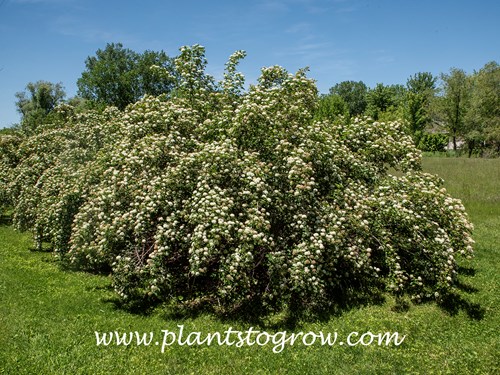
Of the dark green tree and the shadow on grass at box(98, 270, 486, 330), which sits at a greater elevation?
the dark green tree

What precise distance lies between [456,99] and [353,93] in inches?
2162

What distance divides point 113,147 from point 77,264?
11.8 ft

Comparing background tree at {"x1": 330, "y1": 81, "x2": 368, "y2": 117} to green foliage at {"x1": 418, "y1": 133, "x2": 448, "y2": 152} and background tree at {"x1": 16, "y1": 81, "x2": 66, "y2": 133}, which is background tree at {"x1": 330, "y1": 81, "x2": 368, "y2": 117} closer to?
green foliage at {"x1": 418, "y1": 133, "x2": 448, "y2": 152}

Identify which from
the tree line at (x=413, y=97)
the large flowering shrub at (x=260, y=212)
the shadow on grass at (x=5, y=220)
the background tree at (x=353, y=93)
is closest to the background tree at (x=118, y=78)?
the tree line at (x=413, y=97)

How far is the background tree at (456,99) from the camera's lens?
182ft

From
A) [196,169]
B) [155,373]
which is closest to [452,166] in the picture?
[196,169]

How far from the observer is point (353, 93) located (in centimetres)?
10925

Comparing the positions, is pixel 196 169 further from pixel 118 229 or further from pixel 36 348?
pixel 36 348

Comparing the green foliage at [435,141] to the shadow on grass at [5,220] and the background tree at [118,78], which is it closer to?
the background tree at [118,78]

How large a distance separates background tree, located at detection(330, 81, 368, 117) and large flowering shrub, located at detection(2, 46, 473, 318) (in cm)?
9983

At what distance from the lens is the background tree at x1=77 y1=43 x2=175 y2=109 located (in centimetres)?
5797

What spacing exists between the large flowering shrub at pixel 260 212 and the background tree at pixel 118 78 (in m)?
49.5

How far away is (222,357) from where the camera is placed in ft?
22.1

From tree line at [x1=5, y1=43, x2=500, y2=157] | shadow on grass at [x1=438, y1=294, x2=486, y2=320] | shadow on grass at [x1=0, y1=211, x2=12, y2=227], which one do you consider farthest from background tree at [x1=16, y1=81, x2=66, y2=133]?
shadow on grass at [x1=438, y1=294, x2=486, y2=320]
